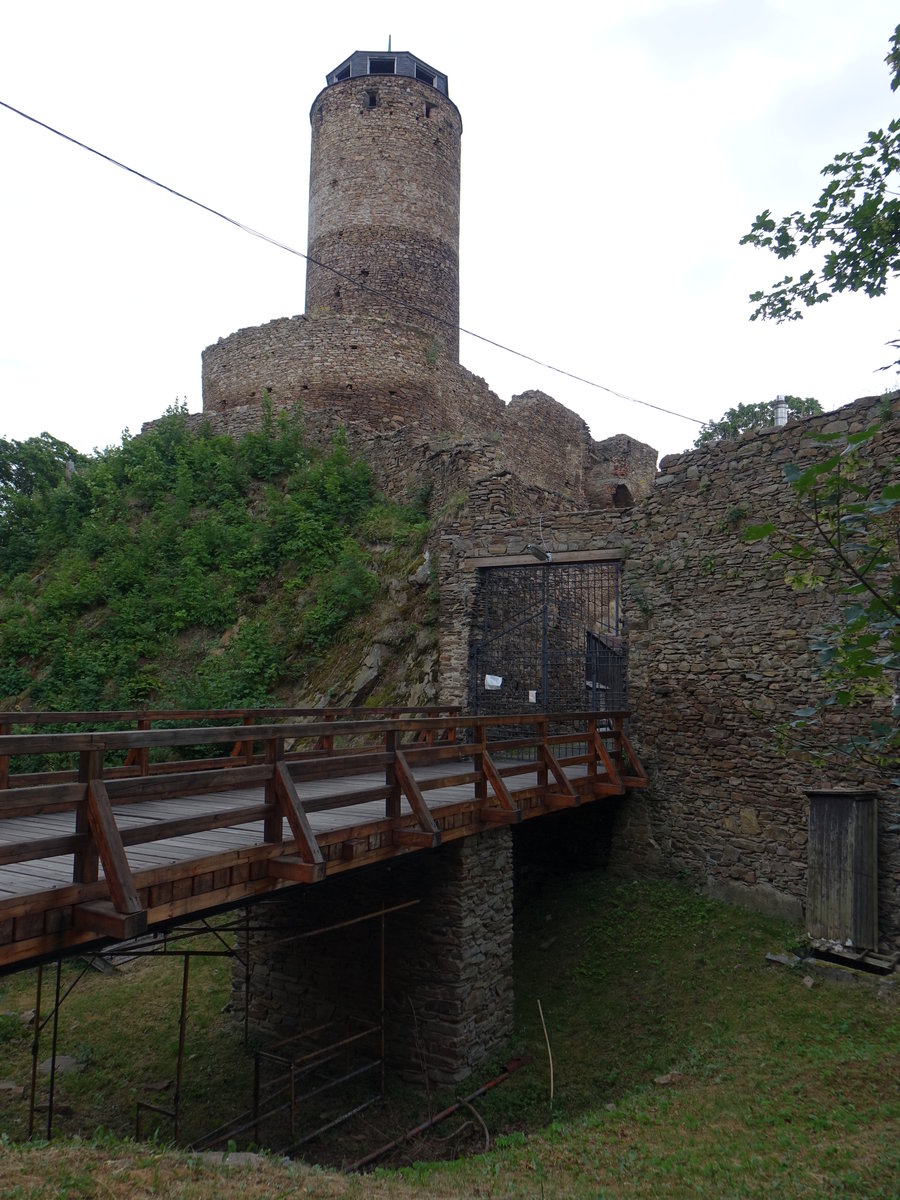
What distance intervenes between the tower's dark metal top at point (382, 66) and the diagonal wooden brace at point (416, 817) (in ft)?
66.1

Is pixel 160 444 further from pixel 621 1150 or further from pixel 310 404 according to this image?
pixel 621 1150

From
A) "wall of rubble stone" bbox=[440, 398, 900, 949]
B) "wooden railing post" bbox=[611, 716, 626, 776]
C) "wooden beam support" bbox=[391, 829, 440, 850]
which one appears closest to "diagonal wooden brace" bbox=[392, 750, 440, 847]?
"wooden beam support" bbox=[391, 829, 440, 850]

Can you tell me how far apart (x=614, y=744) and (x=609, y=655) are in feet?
7.68

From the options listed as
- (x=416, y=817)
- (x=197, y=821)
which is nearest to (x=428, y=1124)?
(x=416, y=817)

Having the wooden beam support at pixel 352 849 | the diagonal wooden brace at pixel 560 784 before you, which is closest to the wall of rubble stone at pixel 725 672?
the diagonal wooden brace at pixel 560 784

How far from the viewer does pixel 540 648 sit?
12391mm

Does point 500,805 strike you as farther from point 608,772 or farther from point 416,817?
point 608,772

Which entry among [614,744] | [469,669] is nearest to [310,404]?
[469,669]

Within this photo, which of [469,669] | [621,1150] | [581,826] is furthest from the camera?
[469,669]

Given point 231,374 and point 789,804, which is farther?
point 231,374

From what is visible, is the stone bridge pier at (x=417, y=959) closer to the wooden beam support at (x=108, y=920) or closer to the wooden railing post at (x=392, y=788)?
the wooden railing post at (x=392, y=788)

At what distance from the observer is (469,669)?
11.3 metres

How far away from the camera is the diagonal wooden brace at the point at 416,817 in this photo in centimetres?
566

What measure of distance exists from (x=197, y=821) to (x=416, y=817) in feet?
6.28
